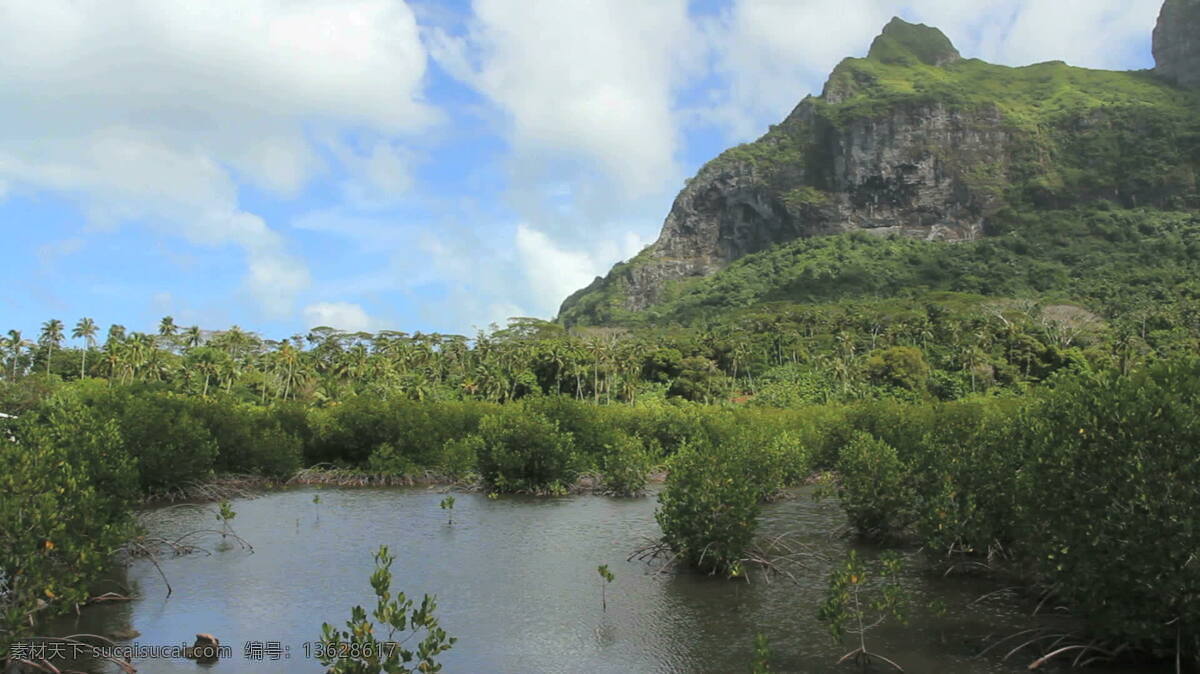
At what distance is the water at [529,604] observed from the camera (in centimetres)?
1148

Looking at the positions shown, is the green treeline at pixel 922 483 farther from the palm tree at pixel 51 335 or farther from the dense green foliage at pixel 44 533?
the palm tree at pixel 51 335

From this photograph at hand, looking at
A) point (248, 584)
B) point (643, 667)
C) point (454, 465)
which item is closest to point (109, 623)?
point (248, 584)

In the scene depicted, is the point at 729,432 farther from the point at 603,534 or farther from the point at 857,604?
the point at 857,604

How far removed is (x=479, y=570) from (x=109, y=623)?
6.71 m

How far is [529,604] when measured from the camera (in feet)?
46.8

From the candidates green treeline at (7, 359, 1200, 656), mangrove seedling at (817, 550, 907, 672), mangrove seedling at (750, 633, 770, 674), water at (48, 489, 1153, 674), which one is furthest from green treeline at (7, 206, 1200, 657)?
mangrove seedling at (750, 633, 770, 674)

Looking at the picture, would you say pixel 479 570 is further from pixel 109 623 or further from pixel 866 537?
pixel 866 537

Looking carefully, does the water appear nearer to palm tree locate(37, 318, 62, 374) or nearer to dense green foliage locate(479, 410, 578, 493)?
dense green foliage locate(479, 410, 578, 493)

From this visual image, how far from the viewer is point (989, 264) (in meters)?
151

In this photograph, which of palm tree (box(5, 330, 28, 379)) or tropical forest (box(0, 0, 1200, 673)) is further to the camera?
palm tree (box(5, 330, 28, 379))

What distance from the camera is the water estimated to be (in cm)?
1148

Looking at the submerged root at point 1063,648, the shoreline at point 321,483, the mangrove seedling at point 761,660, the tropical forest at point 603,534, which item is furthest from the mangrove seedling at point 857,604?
the shoreline at point 321,483

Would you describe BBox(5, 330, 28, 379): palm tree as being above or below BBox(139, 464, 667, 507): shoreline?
above

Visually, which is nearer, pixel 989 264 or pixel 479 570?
pixel 479 570
